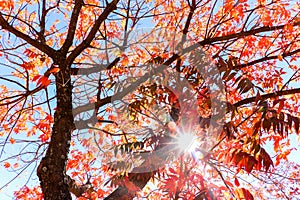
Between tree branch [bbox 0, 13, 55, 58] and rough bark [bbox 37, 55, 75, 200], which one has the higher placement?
tree branch [bbox 0, 13, 55, 58]

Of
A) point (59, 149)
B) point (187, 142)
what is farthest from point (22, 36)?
point (187, 142)

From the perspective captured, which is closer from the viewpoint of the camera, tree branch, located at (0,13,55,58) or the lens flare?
the lens flare

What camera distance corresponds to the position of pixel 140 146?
4.03m

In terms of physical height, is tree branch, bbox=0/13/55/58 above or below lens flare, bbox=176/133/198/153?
above

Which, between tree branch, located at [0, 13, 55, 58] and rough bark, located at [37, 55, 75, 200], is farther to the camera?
tree branch, located at [0, 13, 55, 58]

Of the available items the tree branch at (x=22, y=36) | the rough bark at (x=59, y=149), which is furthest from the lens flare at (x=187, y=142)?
the tree branch at (x=22, y=36)

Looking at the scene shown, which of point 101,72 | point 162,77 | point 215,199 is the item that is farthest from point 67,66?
point 215,199

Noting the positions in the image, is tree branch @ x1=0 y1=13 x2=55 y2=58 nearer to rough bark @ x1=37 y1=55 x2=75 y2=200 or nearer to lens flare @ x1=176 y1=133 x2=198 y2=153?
rough bark @ x1=37 y1=55 x2=75 y2=200

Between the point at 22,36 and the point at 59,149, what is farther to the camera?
the point at 22,36

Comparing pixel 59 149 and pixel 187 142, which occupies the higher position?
pixel 59 149

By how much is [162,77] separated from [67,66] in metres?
1.52

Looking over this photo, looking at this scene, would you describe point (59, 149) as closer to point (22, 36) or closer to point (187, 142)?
point (187, 142)

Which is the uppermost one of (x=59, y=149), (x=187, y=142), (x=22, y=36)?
(x=22, y=36)

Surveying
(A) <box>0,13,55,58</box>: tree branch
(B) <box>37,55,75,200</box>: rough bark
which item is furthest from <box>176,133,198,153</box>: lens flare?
(A) <box>0,13,55,58</box>: tree branch
